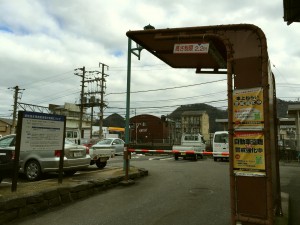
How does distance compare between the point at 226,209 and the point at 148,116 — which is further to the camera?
the point at 148,116

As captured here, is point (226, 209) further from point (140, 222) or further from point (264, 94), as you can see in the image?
point (264, 94)

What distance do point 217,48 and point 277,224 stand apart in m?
3.52

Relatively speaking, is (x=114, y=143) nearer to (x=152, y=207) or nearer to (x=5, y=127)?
(x=152, y=207)

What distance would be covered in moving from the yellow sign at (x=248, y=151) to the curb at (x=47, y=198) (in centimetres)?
433

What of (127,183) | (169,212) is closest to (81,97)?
(127,183)

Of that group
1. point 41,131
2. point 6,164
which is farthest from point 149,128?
point 6,164

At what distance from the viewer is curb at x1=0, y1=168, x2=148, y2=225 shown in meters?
5.64

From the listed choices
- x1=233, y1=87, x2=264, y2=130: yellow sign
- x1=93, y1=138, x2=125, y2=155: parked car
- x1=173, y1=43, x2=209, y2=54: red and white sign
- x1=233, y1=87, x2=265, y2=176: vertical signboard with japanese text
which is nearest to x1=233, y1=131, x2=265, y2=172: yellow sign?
x1=233, y1=87, x2=265, y2=176: vertical signboard with japanese text

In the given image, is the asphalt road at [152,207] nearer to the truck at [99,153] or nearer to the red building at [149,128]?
the truck at [99,153]

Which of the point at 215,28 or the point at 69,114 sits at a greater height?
the point at 69,114

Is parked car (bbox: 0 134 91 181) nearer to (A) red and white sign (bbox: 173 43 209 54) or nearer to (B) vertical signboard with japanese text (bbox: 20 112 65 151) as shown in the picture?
(B) vertical signboard with japanese text (bbox: 20 112 65 151)

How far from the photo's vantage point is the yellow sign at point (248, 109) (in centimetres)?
452

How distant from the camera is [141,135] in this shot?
72.5 meters

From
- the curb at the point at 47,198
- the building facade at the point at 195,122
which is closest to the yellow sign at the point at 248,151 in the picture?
the curb at the point at 47,198
